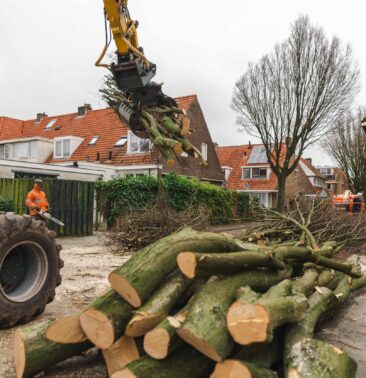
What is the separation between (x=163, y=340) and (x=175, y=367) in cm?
20

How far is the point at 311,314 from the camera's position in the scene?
12.2 feet

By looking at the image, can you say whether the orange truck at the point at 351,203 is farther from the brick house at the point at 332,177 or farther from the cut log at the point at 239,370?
the brick house at the point at 332,177

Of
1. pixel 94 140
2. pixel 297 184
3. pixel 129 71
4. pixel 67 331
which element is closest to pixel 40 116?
pixel 94 140

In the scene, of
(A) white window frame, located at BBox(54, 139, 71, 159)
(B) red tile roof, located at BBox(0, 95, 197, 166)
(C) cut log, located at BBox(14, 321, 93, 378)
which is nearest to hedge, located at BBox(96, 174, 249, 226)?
(B) red tile roof, located at BBox(0, 95, 197, 166)

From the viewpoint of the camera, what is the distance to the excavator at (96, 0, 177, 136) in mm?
5707

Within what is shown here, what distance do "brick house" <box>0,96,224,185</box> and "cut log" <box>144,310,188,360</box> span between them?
18654mm

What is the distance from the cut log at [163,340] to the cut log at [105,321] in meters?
0.29

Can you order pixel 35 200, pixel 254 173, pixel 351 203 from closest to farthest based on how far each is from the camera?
1. pixel 35 200
2. pixel 351 203
3. pixel 254 173

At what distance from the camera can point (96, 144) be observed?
2612 cm

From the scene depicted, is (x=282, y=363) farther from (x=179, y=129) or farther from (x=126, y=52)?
(x=126, y=52)

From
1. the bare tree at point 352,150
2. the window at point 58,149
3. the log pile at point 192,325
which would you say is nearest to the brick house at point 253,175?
the bare tree at point 352,150

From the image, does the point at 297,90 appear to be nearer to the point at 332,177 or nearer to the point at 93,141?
the point at 93,141


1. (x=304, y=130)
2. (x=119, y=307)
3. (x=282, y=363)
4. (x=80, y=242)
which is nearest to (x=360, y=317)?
(x=282, y=363)

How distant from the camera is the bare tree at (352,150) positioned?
32.9 m
